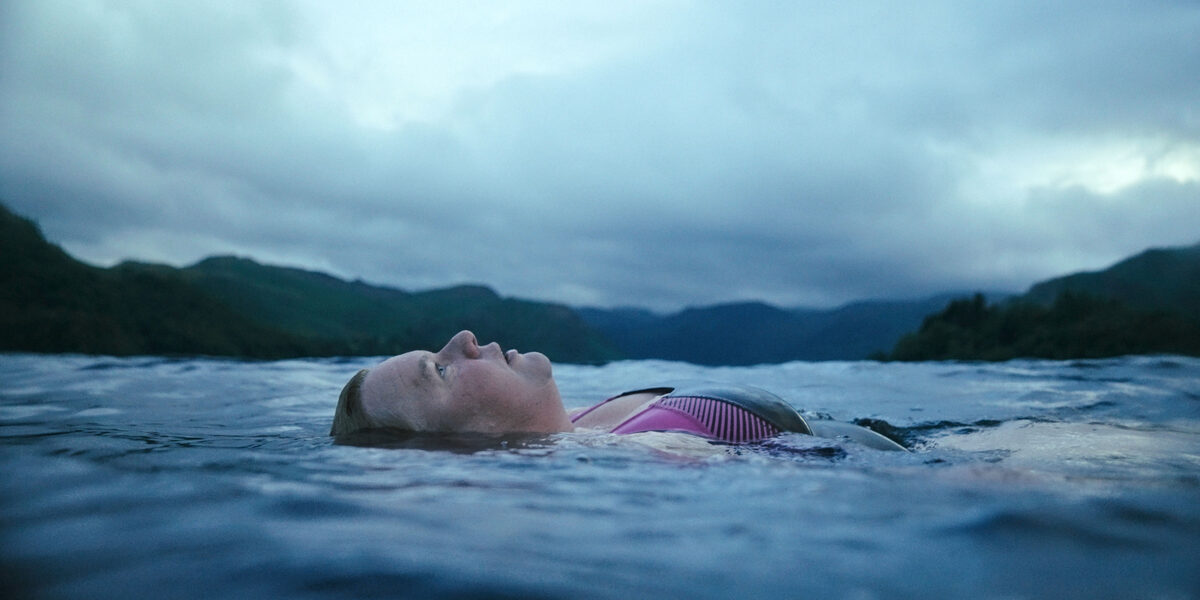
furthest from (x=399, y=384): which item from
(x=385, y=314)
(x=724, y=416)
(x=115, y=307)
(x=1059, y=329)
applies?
(x=385, y=314)

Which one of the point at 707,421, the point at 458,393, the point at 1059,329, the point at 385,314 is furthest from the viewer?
the point at 385,314

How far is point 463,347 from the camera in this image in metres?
4.23

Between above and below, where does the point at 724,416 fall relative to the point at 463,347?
below

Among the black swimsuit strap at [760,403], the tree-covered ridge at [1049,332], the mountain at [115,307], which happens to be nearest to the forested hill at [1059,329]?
the tree-covered ridge at [1049,332]

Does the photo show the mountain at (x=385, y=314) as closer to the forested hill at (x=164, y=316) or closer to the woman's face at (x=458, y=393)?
the forested hill at (x=164, y=316)

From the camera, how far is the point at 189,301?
43750 millimetres

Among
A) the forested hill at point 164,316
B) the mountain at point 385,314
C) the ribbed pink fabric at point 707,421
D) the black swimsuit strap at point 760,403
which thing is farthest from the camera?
the mountain at point 385,314

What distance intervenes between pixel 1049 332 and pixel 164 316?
159 feet

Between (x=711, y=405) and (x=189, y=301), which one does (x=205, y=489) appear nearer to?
(x=711, y=405)

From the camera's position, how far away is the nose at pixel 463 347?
166 inches

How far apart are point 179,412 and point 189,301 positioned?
45296 millimetres

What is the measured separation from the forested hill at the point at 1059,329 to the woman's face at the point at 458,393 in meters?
21.9

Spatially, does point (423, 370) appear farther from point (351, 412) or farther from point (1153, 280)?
point (1153, 280)

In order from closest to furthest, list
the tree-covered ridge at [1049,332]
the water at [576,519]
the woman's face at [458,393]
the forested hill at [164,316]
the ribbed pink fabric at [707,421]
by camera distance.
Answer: the water at [576,519]
the woman's face at [458,393]
the ribbed pink fabric at [707,421]
the tree-covered ridge at [1049,332]
the forested hill at [164,316]
